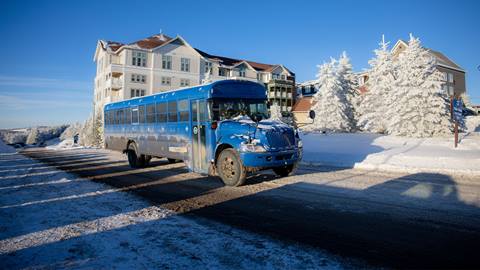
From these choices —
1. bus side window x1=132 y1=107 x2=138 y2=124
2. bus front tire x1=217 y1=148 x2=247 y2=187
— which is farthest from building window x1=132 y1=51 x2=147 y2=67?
bus front tire x1=217 y1=148 x2=247 y2=187

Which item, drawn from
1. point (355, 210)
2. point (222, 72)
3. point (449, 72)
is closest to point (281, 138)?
point (355, 210)

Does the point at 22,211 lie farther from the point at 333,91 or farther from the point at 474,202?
the point at 333,91

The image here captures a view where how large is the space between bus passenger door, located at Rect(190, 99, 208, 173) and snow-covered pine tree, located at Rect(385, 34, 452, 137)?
2086cm

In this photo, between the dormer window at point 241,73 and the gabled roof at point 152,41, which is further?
the dormer window at point 241,73

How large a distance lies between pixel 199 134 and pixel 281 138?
8.90ft

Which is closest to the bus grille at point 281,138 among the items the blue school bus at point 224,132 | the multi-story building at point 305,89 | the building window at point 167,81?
the blue school bus at point 224,132

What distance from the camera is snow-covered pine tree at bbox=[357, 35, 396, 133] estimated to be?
32688 mm

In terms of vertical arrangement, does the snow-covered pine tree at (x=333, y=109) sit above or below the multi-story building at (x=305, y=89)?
below

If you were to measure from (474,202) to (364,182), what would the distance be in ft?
9.80

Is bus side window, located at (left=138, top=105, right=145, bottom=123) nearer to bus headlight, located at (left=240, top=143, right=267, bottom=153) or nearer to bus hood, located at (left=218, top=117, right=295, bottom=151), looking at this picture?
bus hood, located at (left=218, top=117, right=295, bottom=151)

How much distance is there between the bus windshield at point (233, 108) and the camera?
9422 millimetres

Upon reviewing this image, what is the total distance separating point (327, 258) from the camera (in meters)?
3.90

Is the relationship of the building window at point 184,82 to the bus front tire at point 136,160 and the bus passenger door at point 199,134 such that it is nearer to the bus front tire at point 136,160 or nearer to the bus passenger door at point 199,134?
the bus front tire at point 136,160

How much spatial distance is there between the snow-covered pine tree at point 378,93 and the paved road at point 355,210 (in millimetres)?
23501
